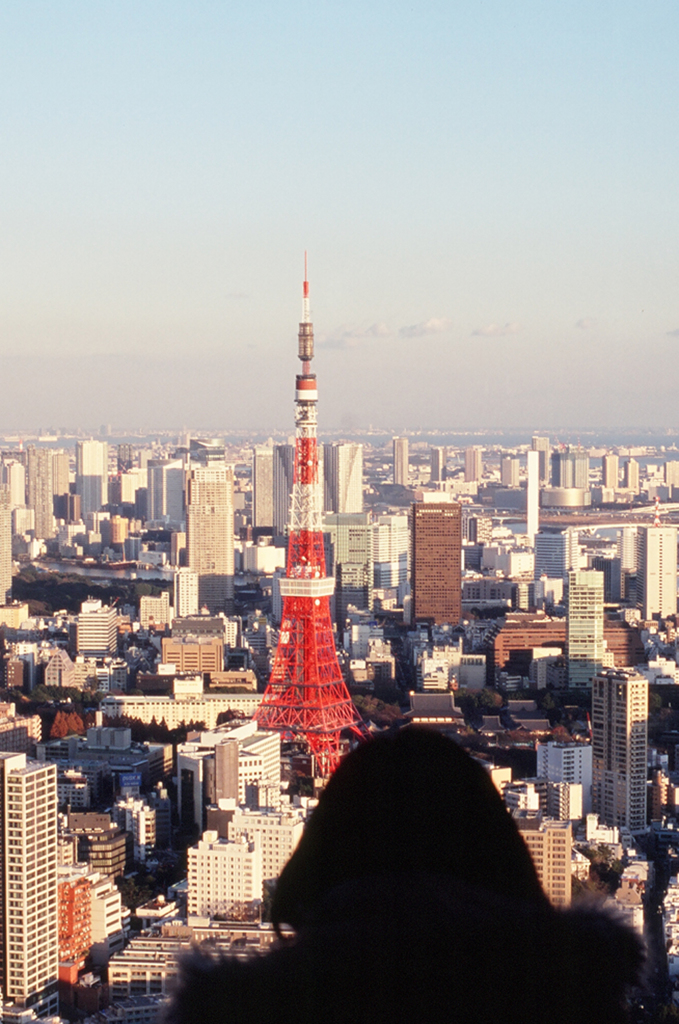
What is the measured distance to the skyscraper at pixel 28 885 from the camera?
12.3 ft

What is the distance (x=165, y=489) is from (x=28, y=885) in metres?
15.4

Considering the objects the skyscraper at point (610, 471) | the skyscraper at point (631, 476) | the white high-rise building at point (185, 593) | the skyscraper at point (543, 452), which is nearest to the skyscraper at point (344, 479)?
the skyscraper at point (543, 452)

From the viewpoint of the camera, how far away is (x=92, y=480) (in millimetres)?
19406

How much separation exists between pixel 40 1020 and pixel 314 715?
12.1 feet

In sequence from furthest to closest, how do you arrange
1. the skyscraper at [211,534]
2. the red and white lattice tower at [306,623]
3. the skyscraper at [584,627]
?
the skyscraper at [211,534] → the skyscraper at [584,627] → the red and white lattice tower at [306,623]

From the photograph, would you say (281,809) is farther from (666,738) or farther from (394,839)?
(394,839)

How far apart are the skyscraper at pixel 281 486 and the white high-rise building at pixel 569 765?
975 centimetres

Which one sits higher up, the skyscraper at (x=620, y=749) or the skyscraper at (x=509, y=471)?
the skyscraper at (x=509, y=471)

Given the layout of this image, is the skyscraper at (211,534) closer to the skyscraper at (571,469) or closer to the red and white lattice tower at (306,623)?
the skyscraper at (571,469)

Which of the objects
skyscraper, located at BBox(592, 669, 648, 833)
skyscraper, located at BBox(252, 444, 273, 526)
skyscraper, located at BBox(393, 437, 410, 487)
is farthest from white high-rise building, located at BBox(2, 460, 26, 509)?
skyscraper, located at BBox(592, 669, 648, 833)

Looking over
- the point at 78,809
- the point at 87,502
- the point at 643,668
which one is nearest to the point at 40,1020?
the point at 78,809

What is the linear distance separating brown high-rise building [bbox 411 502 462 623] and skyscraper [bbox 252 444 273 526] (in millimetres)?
5041

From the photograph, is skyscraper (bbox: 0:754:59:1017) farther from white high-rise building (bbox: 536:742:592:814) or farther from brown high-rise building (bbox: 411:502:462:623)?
brown high-rise building (bbox: 411:502:462:623)

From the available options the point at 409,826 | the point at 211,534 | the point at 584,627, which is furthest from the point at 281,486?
the point at 409,826
